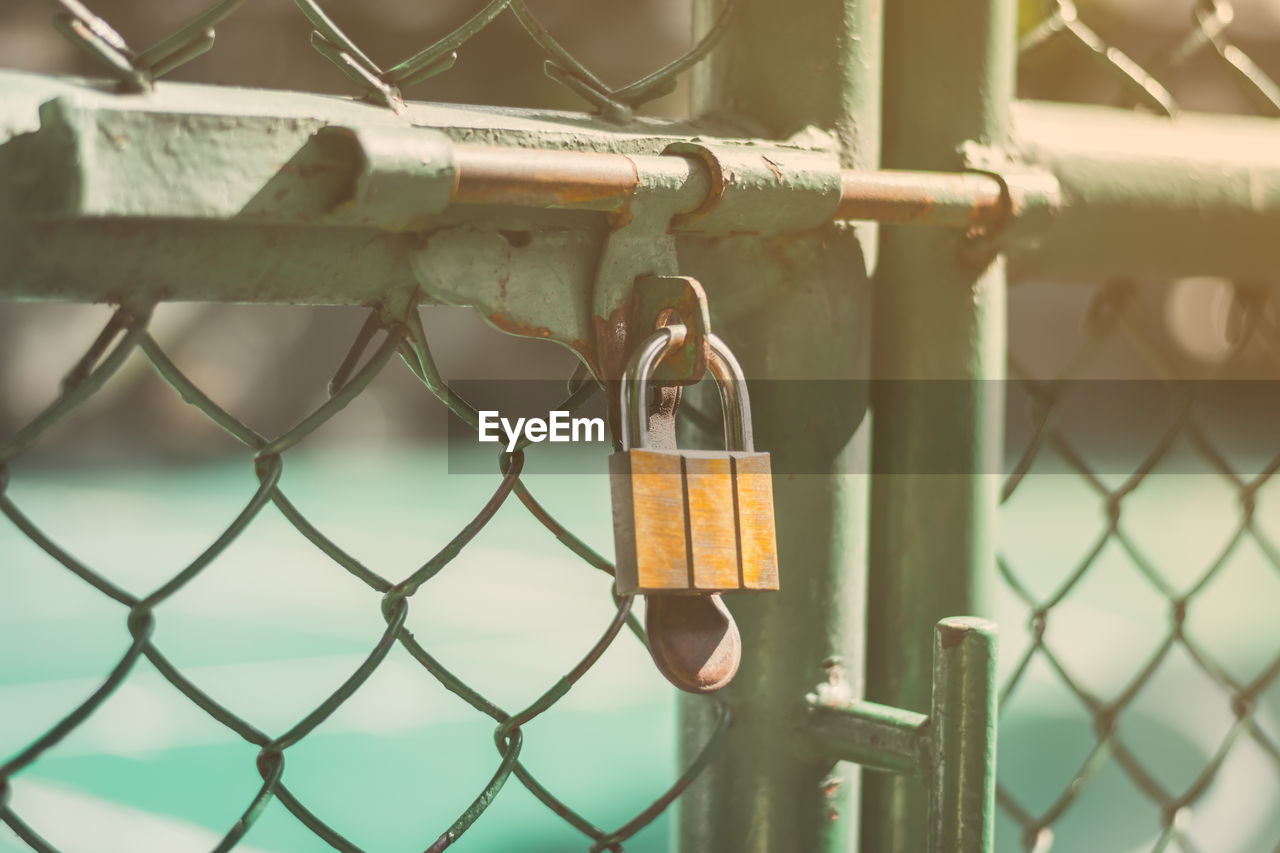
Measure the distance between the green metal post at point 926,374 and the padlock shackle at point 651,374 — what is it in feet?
0.44

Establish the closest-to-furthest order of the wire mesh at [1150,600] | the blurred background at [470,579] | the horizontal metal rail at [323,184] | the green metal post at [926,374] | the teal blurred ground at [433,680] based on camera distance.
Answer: the horizontal metal rail at [323,184] → the green metal post at [926,374] → the wire mesh at [1150,600] → the blurred background at [470,579] → the teal blurred ground at [433,680]

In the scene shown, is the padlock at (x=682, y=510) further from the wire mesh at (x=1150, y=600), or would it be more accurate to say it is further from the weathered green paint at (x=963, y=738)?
the wire mesh at (x=1150, y=600)

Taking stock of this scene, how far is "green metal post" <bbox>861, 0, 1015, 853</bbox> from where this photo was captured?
0.62 metres

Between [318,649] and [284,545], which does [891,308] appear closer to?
[318,649]

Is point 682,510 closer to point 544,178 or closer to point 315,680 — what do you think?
point 544,178

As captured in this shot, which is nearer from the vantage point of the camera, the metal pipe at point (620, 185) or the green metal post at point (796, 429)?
the metal pipe at point (620, 185)

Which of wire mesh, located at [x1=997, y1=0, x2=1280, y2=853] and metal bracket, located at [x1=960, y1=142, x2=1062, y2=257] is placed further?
wire mesh, located at [x1=997, y1=0, x2=1280, y2=853]

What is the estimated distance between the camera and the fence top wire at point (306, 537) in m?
0.46

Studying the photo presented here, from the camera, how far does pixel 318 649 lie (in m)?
4.70

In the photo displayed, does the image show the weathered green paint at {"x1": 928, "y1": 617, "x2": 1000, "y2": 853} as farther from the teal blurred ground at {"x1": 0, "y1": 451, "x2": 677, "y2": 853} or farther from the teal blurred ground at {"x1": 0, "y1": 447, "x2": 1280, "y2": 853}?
the teal blurred ground at {"x1": 0, "y1": 447, "x2": 1280, "y2": 853}

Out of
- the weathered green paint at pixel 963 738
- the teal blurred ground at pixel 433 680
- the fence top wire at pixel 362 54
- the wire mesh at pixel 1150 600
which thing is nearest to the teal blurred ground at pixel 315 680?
the teal blurred ground at pixel 433 680

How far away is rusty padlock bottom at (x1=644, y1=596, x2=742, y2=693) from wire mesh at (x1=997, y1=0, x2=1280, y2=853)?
0.29 metres

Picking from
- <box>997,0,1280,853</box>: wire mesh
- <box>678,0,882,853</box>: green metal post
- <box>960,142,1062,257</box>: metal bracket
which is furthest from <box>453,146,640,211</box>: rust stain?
<box>997,0,1280,853</box>: wire mesh

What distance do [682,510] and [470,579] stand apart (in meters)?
5.81
